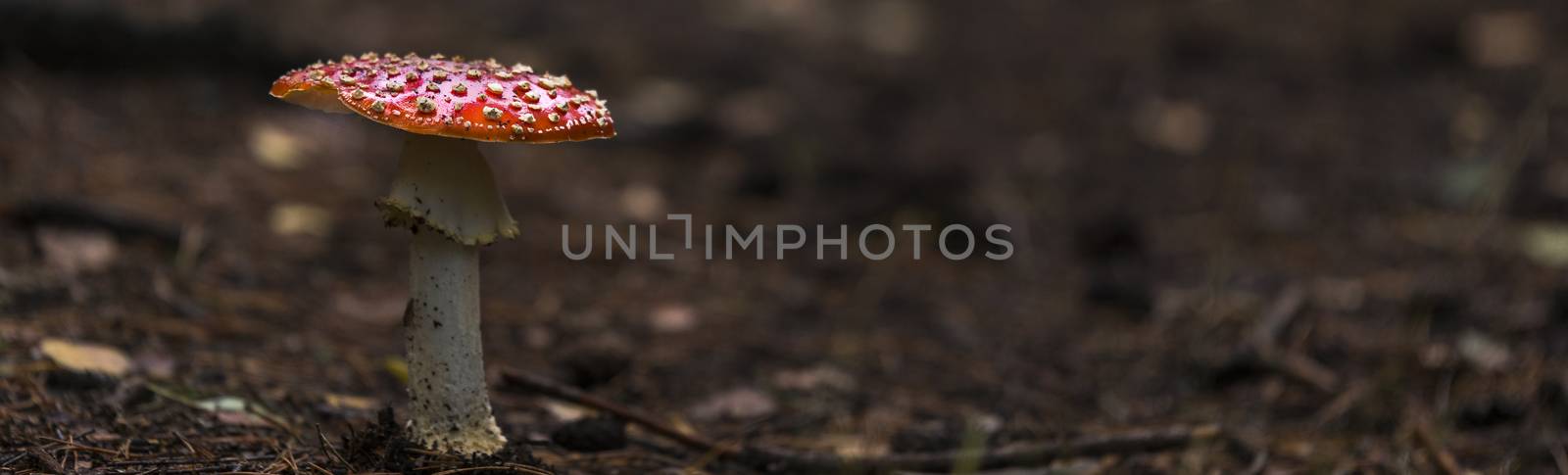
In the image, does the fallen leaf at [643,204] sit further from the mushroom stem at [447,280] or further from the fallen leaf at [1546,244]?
the fallen leaf at [1546,244]

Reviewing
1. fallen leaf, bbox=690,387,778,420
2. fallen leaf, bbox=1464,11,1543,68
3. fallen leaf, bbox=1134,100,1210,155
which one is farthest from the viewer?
fallen leaf, bbox=1464,11,1543,68

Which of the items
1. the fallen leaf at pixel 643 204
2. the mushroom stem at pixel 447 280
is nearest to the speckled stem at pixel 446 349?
the mushroom stem at pixel 447 280

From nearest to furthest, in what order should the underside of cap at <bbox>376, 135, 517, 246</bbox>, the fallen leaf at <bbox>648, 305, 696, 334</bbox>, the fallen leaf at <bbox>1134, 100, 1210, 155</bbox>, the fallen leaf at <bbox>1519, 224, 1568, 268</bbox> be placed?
the underside of cap at <bbox>376, 135, 517, 246</bbox> → the fallen leaf at <bbox>648, 305, 696, 334</bbox> → the fallen leaf at <bbox>1519, 224, 1568, 268</bbox> → the fallen leaf at <bbox>1134, 100, 1210, 155</bbox>

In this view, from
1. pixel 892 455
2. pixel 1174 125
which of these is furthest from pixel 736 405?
pixel 1174 125

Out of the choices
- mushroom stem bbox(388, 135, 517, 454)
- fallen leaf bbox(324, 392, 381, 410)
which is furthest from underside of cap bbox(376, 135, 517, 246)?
fallen leaf bbox(324, 392, 381, 410)

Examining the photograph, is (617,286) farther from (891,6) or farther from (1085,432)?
(891,6)

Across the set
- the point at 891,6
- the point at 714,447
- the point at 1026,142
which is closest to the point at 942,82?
the point at 1026,142

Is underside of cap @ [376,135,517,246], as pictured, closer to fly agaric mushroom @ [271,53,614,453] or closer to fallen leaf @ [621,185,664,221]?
fly agaric mushroom @ [271,53,614,453]

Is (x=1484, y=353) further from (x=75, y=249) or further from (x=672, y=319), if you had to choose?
(x=75, y=249)
